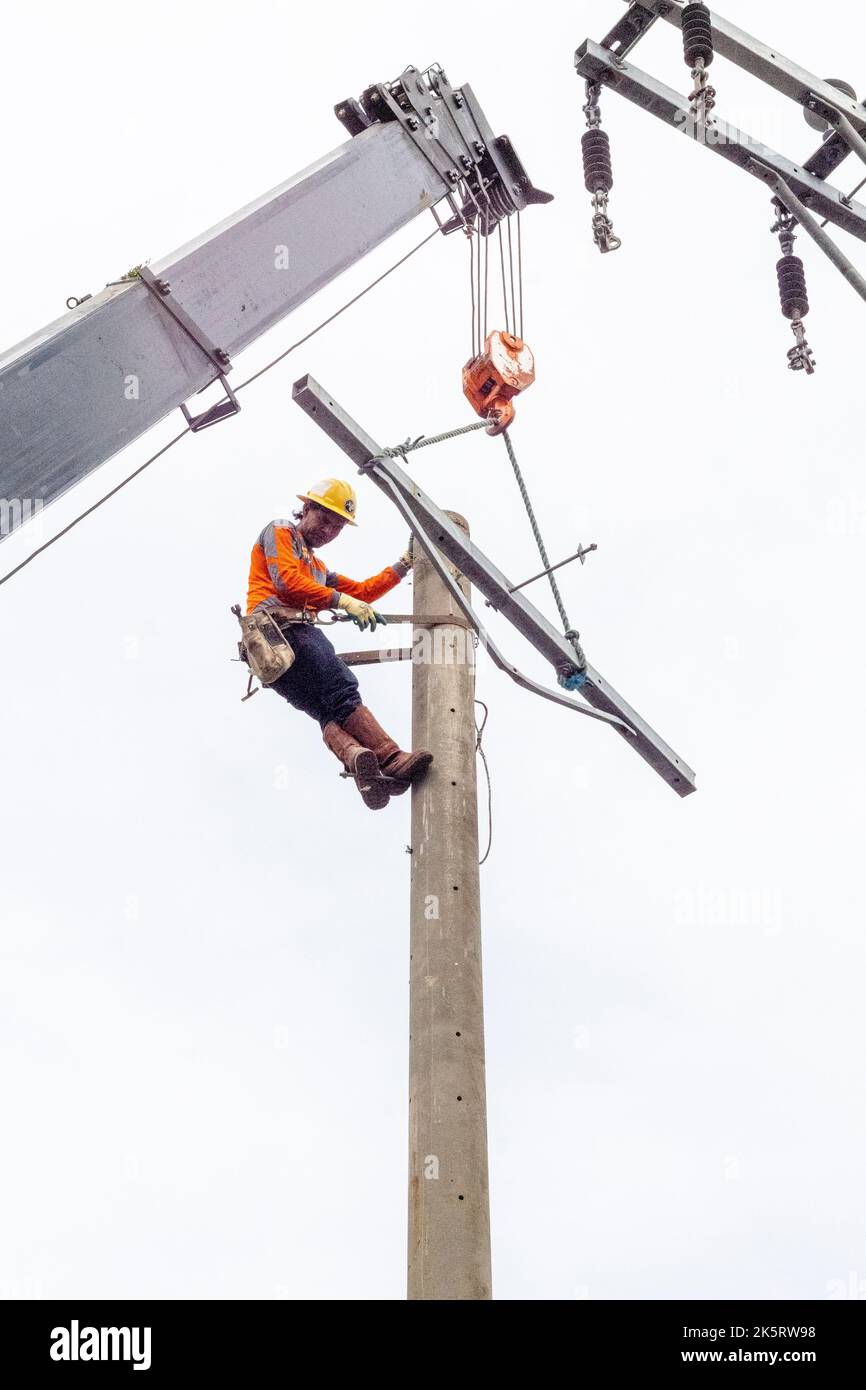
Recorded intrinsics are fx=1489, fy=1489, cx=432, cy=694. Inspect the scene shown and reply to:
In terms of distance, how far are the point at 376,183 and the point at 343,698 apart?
98.3 inches

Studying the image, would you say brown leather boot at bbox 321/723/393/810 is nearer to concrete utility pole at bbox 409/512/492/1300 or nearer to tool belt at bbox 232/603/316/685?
concrete utility pole at bbox 409/512/492/1300

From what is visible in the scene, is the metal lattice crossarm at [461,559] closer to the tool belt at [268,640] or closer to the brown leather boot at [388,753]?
the brown leather boot at [388,753]

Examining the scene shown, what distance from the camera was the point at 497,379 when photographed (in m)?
7.02

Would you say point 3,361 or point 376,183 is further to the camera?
point 376,183

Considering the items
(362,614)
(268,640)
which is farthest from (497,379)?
(268,640)

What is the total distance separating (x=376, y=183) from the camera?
616 centimetres

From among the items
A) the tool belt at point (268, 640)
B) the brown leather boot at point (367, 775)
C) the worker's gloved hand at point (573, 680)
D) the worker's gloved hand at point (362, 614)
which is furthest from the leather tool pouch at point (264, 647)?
the worker's gloved hand at point (573, 680)

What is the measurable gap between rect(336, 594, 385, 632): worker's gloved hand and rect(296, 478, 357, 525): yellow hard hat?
0.75 m

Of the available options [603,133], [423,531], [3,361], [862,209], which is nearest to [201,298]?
[3,361]

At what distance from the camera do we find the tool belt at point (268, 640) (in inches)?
290

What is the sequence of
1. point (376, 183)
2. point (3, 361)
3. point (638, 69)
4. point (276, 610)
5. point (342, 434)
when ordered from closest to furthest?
point (3, 361)
point (376, 183)
point (342, 434)
point (638, 69)
point (276, 610)

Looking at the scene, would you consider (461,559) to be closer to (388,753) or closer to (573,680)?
(573,680)

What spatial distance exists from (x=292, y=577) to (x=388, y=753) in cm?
115

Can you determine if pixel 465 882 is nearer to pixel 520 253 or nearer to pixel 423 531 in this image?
pixel 423 531
